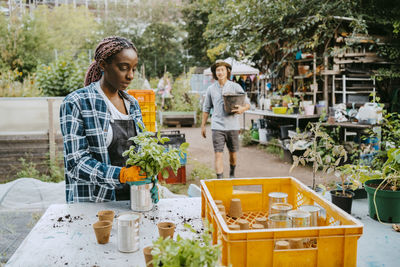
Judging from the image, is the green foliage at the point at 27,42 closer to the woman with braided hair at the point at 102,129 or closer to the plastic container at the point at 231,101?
the plastic container at the point at 231,101

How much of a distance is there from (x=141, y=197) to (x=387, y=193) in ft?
4.41

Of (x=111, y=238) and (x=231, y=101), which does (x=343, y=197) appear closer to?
(x=111, y=238)

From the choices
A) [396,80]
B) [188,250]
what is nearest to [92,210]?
[188,250]

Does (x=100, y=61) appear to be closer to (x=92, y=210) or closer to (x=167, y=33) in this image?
(x=92, y=210)

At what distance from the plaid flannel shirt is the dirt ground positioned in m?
4.24

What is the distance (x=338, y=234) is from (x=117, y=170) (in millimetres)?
1154

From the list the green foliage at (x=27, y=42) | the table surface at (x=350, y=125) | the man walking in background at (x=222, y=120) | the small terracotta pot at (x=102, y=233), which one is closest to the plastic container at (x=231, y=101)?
the man walking in background at (x=222, y=120)

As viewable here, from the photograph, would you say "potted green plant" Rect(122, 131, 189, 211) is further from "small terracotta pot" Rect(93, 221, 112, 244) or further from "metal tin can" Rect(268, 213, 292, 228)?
"metal tin can" Rect(268, 213, 292, 228)

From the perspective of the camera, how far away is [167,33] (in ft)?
95.2

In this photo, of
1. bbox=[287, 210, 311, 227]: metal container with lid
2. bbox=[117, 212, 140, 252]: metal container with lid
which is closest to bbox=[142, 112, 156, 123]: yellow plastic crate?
bbox=[117, 212, 140, 252]: metal container with lid

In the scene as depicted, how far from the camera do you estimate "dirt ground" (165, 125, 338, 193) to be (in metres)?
7.00

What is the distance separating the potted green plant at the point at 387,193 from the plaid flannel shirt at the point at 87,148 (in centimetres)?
139

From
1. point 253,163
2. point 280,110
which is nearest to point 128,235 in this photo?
point 253,163

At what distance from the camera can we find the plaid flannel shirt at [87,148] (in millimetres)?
2074
